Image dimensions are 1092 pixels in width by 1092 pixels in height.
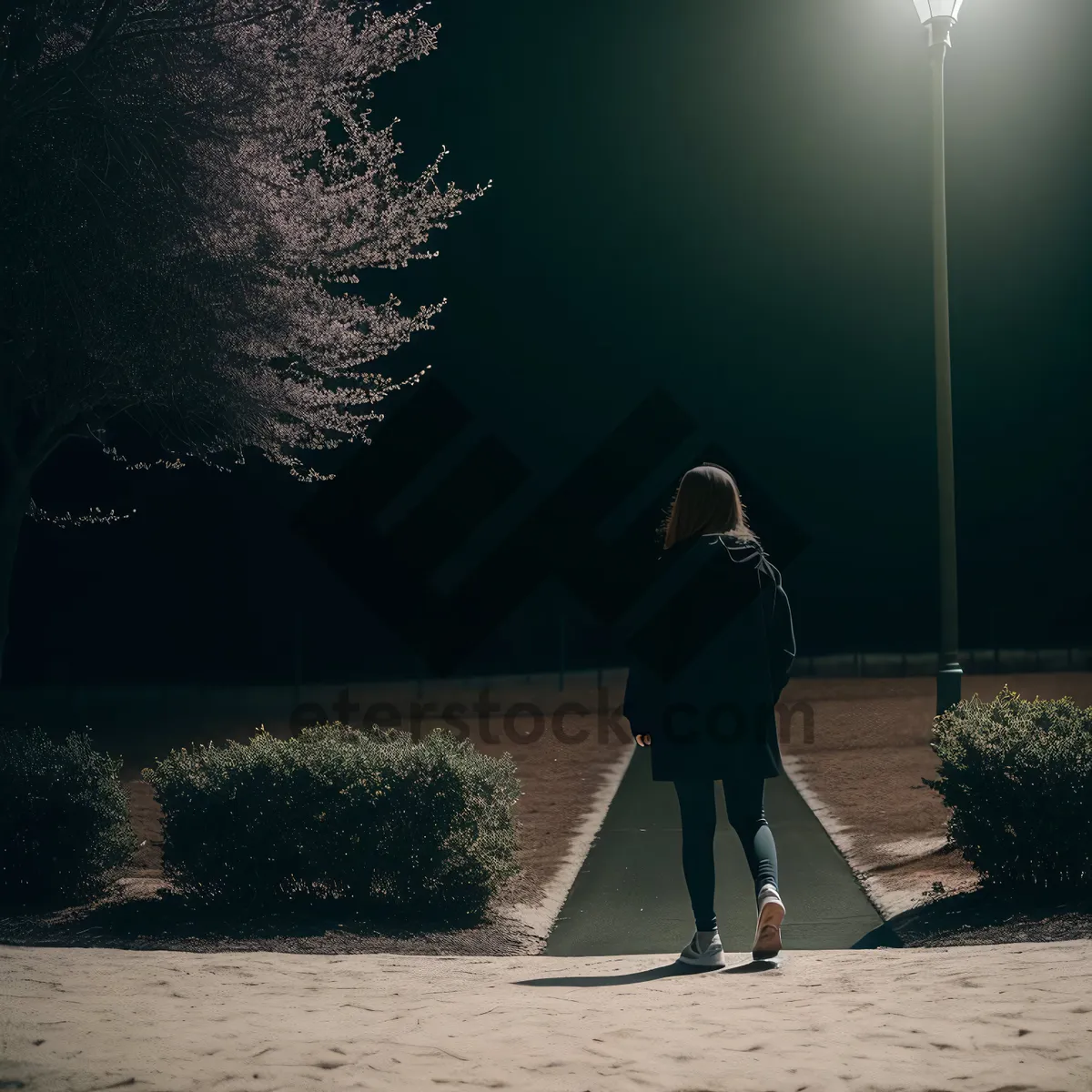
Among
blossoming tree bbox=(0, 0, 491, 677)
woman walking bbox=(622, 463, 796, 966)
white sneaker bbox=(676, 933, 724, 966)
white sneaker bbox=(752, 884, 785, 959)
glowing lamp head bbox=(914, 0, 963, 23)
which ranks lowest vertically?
white sneaker bbox=(676, 933, 724, 966)

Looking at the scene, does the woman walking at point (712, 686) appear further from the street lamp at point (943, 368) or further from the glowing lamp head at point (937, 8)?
the glowing lamp head at point (937, 8)

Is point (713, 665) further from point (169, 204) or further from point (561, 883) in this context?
point (169, 204)

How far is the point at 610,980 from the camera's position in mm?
4809

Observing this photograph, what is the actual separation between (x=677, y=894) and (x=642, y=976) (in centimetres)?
310

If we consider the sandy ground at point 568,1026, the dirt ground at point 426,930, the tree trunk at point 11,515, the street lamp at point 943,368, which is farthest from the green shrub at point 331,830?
the street lamp at point 943,368

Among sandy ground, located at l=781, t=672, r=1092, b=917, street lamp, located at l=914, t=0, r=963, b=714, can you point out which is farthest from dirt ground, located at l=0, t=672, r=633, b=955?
street lamp, located at l=914, t=0, r=963, b=714

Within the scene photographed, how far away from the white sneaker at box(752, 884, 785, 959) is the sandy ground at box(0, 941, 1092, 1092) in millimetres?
89

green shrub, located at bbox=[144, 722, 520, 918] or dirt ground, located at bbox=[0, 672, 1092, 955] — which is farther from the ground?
green shrub, located at bbox=[144, 722, 520, 918]

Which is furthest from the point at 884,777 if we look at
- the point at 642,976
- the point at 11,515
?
the point at 11,515

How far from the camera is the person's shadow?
4734 millimetres

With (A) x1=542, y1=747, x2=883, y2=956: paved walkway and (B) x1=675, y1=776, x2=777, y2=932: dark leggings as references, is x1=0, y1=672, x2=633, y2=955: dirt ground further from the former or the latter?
(B) x1=675, y1=776, x2=777, y2=932: dark leggings

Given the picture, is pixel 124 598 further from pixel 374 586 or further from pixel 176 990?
pixel 176 990

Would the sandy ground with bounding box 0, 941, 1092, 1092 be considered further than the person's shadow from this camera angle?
No

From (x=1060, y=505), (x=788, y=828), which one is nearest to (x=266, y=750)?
(x=788, y=828)
